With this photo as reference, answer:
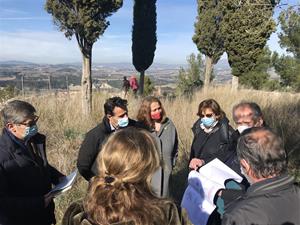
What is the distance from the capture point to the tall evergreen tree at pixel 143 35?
81.4 ft

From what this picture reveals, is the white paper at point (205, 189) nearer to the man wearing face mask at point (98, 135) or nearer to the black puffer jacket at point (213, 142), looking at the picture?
the black puffer jacket at point (213, 142)

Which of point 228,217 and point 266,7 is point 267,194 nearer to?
point 228,217

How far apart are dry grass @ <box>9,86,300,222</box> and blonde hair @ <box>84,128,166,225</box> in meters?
3.56

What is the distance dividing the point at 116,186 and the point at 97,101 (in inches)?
413

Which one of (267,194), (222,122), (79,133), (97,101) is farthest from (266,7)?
(97,101)

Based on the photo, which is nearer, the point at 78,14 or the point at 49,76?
the point at 78,14

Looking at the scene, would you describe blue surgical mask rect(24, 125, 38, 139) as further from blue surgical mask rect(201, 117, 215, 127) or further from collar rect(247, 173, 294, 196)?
blue surgical mask rect(201, 117, 215, 127)

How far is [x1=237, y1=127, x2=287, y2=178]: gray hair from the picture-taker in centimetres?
261

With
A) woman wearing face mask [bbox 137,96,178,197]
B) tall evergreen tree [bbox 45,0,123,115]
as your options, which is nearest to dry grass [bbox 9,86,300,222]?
tall evergreen tree [bbox 45,0,123,115]

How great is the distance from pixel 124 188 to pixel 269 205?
0.92m

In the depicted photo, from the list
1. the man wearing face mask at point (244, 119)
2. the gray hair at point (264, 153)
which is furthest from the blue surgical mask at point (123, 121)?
the gray hair at point (264, 153)

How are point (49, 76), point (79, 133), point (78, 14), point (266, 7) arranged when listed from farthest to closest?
point (49, 76), point (78, 14), point (79, 133), point (266, 7)

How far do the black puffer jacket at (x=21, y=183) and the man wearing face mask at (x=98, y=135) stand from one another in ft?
2.46

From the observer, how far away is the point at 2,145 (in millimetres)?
3418
